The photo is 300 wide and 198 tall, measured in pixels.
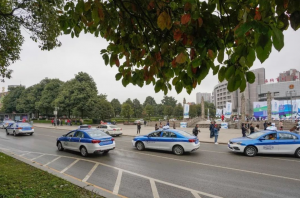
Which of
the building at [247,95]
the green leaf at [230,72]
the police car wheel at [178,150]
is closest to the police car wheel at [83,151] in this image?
the police car wheel at [178,150]

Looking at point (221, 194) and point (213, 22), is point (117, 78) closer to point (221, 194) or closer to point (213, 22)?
point (213, 22)

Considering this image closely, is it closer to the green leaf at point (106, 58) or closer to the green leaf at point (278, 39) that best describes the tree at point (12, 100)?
the green leaf at point (106, 58)

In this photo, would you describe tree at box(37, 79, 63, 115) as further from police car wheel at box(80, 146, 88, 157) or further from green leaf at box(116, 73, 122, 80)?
green leaf at box(116, 73, 122, 80)

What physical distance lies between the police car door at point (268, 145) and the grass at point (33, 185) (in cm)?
968

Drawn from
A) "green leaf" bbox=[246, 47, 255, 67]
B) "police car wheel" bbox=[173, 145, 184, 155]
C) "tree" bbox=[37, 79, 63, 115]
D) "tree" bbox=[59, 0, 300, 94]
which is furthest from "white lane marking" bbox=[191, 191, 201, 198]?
"tree" bbox=[37, 79, 63, 115]

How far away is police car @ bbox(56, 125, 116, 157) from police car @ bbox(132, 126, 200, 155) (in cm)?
222

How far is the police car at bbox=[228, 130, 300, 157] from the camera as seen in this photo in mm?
10523

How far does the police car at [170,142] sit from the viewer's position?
11.1 m

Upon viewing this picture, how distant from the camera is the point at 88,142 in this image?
1063cm

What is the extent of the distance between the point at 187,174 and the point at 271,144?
6.19 m

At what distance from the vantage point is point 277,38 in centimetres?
159

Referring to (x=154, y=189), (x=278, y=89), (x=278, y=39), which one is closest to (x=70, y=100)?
(x=154, y=189)

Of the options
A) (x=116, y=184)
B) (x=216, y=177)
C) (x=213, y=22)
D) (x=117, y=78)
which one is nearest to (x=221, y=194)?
(x=216, y=177)

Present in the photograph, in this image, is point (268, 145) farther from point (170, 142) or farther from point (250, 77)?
point (250, 77)
